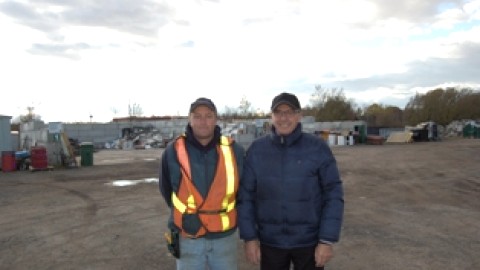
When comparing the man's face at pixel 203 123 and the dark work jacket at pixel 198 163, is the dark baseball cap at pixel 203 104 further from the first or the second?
the dark work jacket at pixel 198 163

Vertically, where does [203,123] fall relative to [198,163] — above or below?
above

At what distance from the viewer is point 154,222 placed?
27.8 ft

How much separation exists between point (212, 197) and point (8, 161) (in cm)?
1780

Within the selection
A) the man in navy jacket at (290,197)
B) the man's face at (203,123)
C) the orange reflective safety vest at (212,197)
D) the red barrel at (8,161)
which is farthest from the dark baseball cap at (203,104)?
the red barrel at (8,161)

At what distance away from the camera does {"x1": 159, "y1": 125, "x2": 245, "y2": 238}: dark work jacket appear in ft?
10.3

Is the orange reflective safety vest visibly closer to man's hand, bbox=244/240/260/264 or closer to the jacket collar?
man's hand, bbox=244/240/260/264

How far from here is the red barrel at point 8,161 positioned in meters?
18.2

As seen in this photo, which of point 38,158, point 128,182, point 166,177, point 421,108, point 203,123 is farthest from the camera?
point 421,108

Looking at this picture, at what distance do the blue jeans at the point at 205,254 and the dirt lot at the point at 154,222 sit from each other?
272 cm

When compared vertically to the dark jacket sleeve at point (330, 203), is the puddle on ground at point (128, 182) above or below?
below

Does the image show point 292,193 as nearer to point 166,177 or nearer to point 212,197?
point 212,197

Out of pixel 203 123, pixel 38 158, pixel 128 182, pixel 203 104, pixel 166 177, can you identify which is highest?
pixel 203 104

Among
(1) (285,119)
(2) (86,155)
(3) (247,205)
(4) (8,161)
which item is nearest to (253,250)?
(3) (247,205)

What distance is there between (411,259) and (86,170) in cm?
1494
